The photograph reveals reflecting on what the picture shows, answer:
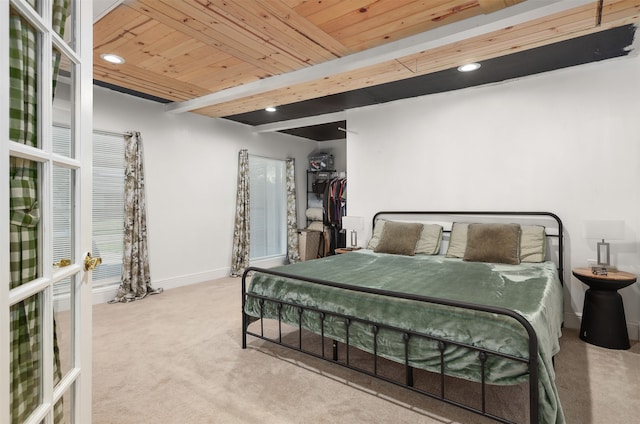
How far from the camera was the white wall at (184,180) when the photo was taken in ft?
14.7

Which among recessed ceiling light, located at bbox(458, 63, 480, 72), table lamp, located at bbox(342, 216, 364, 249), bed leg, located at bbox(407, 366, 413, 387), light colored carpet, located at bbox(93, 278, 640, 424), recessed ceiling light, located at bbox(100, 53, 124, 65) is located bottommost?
light colored carpet, located at bbox(93, 278, 640, 424)

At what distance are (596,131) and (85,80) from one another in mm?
4055

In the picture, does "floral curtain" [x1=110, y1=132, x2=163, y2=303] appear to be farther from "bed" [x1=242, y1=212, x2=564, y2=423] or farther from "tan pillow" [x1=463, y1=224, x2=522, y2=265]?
"tan pillow" [x1=463, y1=224, x2=522, y2=265]

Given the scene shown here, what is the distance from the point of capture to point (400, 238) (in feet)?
12.9

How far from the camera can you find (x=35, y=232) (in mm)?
985

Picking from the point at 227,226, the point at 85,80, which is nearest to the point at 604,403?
the point at 85,80

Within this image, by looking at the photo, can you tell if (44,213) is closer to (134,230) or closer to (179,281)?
(134,230)

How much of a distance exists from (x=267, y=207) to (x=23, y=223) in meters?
5.52

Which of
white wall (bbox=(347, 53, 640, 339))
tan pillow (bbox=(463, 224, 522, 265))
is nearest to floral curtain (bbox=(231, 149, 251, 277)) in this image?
white wall (bbox=(347, 53, 640, 339))

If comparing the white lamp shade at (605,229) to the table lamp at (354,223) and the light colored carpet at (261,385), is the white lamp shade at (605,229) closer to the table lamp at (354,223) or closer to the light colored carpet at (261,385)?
the light colored carpet at (261,385)

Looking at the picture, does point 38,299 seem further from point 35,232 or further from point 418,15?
point 418,15

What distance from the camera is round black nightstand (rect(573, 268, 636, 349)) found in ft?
9.08

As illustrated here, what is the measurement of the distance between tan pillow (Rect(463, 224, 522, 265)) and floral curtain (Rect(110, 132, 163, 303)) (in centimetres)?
392

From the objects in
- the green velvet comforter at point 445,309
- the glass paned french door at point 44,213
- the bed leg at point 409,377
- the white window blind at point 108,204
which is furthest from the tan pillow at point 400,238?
the white window blind at point 108,204
